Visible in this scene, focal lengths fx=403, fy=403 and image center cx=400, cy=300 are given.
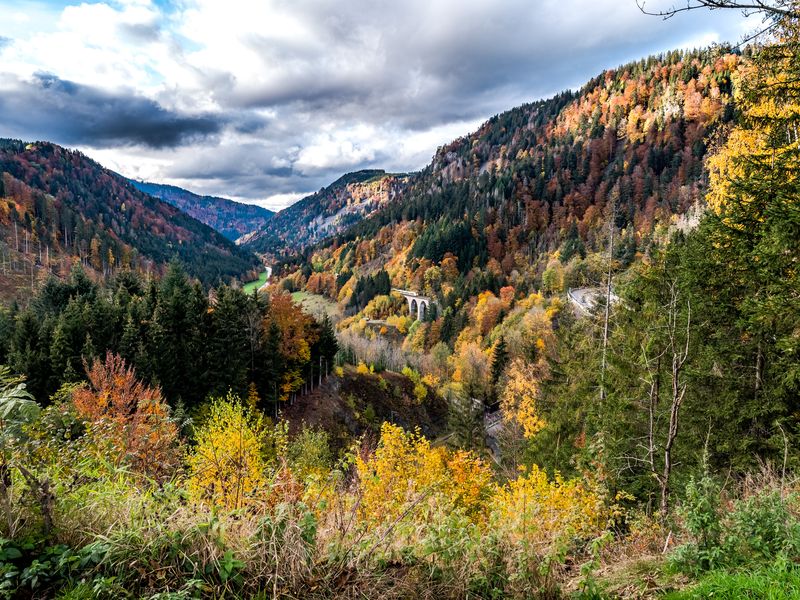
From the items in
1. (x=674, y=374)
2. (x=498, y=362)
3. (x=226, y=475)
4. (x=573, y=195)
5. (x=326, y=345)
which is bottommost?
(x=498, y=362)

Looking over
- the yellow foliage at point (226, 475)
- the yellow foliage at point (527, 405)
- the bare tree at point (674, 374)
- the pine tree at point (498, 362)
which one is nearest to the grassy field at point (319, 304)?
the pine tree at point (498, 362)

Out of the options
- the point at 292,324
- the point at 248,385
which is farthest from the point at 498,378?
the point at 248,385

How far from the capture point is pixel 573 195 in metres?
156

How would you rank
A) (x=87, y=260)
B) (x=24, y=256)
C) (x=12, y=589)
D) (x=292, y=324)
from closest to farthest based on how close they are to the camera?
(x=12, y=589) → (x=292, y=324) → (x=24, y=256) → (x=87, y=260)

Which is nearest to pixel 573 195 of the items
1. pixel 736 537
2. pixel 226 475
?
pixel 736 537

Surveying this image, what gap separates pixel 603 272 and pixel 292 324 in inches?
1406

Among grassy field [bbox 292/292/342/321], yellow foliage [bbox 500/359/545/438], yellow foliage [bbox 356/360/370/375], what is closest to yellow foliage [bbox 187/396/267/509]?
yellow foliage [bbox 500/359/545/438]

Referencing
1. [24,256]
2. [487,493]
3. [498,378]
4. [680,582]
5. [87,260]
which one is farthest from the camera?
[87,260]

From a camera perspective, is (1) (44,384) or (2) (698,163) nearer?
(1) (44,384)

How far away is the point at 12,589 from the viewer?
3.46 metres

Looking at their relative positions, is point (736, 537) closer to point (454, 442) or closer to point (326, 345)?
point (454, 442)

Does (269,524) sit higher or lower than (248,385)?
higher

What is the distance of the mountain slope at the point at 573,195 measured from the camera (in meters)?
124

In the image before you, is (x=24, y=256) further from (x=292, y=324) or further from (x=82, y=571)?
(x=82, y=571)
